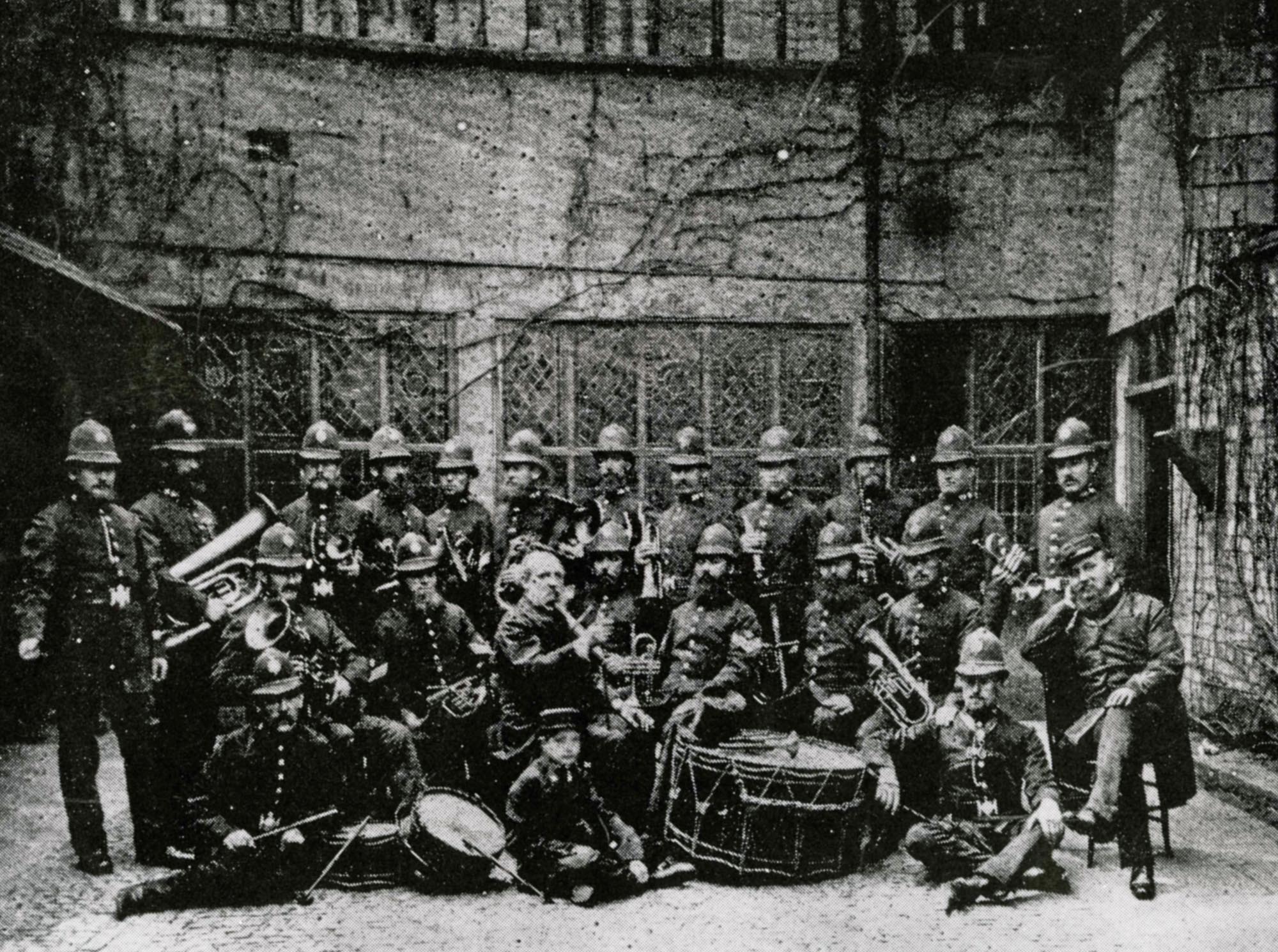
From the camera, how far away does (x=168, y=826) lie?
18.7ft

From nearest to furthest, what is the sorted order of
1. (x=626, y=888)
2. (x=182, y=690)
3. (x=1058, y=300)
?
(x=626, y=888) → (x=182, y=690) → (x=1058, y=300)

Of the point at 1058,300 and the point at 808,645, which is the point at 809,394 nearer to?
the point at 1058,300

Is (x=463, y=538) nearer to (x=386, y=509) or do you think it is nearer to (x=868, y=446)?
(x=386, y=509)

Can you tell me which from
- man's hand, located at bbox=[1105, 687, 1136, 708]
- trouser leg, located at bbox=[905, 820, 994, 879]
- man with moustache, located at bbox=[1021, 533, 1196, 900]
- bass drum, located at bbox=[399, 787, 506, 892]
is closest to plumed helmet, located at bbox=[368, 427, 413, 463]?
bass drum, located at bbox=[399, 787, 506, 892]

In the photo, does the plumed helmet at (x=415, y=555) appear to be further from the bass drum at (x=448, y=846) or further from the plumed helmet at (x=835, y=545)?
the plumed helmet at (x=835, y=545)

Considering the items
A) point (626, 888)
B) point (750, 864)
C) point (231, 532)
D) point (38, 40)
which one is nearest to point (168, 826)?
point (231, 532)

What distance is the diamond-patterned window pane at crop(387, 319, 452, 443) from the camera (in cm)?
898

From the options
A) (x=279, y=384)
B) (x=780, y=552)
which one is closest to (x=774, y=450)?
(x=780, y=552)

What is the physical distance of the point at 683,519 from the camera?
25.2 ft

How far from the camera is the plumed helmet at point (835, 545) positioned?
22.2 ft

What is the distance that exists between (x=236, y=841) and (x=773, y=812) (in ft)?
9.03

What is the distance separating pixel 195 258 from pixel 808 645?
5833mm

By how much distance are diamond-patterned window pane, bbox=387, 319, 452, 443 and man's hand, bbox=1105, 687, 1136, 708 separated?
571cm

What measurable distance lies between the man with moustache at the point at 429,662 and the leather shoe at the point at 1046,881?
3197 millimetres
